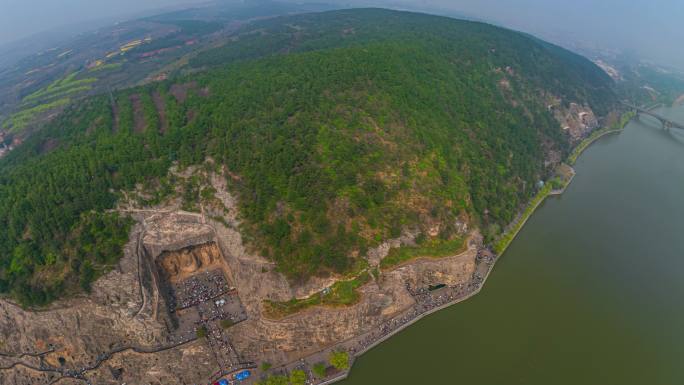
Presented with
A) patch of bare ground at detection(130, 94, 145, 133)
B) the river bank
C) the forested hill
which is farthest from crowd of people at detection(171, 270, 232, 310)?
patch of bare ground at detection(130, 94, 145, 133)

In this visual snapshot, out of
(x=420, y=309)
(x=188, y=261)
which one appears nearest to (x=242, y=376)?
(x=188, y=261)

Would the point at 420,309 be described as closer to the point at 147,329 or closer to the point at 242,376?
the point at 242,376

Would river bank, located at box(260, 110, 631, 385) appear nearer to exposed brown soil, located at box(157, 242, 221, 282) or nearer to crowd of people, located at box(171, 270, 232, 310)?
crowd of people, located at box(171, 270, 232, 310)

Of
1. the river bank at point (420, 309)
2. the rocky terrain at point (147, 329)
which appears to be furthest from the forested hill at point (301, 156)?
the river bank at point (420, 309)

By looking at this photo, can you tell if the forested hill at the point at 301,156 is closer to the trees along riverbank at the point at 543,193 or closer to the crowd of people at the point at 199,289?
the trees along riverbank at the point at 543,193

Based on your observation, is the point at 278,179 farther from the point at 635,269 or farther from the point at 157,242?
the point at 635,269

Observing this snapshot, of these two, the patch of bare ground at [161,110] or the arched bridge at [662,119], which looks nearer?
the patch of bare ground at [161,110]

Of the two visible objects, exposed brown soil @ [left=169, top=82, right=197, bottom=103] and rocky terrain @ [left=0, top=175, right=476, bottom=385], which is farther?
exposed brown soil @ [left=169, top=82, right=197, bottom=103]

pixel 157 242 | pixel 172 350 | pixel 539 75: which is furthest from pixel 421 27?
pixel 172 350
